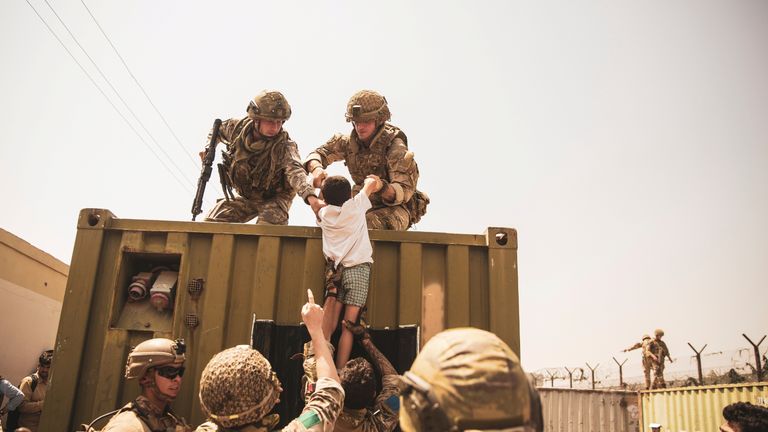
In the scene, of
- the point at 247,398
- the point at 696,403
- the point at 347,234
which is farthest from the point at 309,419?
the point at 696,403

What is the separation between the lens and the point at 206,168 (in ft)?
15.5

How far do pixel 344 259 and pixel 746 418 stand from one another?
128 inches

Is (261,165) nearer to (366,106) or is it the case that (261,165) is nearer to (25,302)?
(366,106)

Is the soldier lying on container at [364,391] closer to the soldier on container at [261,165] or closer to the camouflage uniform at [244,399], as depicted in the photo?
the camouflage uniform at [244,399]

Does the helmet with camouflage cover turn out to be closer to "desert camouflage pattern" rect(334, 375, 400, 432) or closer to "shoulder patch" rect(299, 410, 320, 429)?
"shoulder patch" rect(299, 410, 320, 429)

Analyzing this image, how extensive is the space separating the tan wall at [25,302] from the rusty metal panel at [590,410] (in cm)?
970

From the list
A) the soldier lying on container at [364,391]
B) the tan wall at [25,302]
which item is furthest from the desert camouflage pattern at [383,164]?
the tan wall at [25,302]

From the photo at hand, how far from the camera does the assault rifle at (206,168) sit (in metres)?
4.61

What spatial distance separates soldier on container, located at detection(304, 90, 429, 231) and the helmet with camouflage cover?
2148 millimetres

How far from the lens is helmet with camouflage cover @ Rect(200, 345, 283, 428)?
72.9 inches

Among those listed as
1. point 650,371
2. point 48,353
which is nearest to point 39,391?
point 48,353

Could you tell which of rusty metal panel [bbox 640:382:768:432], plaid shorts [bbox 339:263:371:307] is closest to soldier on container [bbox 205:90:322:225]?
plaid shorts [bbox 339:263:371:307]

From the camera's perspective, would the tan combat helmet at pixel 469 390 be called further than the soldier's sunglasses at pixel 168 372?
No

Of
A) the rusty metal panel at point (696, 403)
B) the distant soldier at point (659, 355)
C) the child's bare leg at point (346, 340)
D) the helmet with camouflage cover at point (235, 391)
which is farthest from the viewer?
the distant soldier at point (659, 355)
